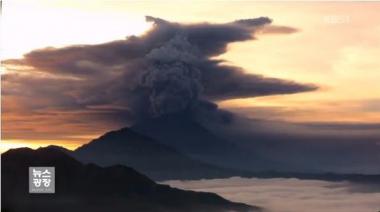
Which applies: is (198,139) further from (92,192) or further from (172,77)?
(92,192)

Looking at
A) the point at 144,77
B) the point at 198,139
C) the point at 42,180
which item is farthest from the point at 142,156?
the point at 42,180

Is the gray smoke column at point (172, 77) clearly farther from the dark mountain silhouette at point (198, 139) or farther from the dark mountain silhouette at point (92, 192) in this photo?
the dark mountain silhouette at point (92, 192)

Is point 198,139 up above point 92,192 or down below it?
above

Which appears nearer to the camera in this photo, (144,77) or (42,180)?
(144,77)

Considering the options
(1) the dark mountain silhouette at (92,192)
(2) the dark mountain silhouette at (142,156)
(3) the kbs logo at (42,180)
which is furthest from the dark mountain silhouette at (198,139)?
(3) the kbs logo at (42,180)

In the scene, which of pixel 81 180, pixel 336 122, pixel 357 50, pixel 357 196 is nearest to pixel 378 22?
pixel 357 50

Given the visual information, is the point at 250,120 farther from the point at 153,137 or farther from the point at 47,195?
the point at 47,195

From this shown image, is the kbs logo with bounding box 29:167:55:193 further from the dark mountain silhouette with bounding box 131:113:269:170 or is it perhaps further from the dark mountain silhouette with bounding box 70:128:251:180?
the dark mountain silhouette with bounding box 131:113:269:170

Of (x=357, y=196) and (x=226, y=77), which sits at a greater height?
(x=226, y=77)
